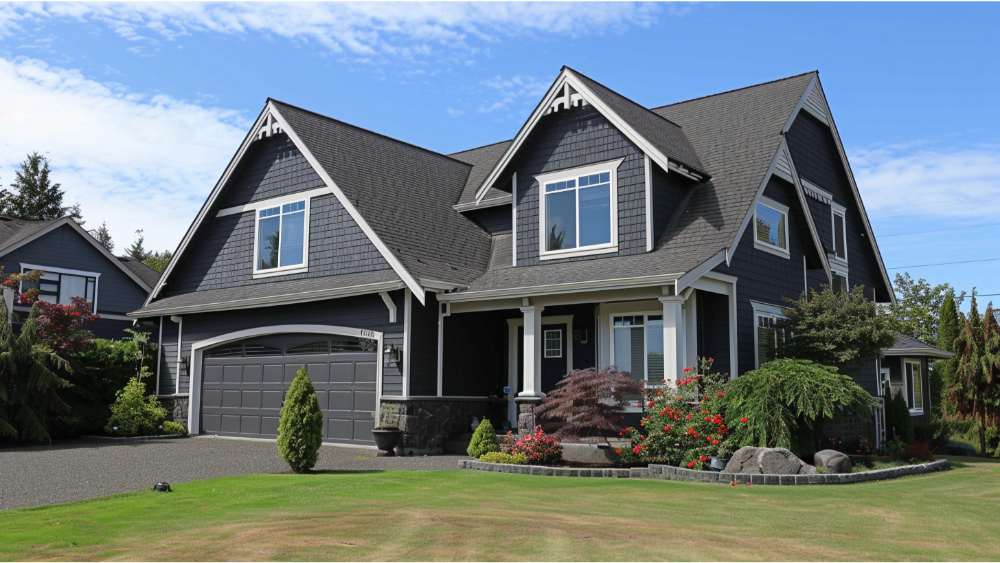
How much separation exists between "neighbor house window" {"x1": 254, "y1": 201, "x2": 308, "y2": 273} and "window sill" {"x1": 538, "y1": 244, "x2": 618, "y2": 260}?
609 cm

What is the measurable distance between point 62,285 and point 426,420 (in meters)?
19.7

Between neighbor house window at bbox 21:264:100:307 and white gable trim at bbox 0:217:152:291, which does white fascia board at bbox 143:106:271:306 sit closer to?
neighbor house window at bbox 21:264:100:307

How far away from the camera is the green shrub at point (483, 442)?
14.8 m

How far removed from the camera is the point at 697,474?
1279 cm

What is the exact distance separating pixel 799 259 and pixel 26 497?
16295mm

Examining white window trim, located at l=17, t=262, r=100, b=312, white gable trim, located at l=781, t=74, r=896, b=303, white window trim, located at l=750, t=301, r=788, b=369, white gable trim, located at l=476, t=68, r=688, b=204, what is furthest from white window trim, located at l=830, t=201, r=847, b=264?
white window trim, located at l=17, t=262, r=100, b=312

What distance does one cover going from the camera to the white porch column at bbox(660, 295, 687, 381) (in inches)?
580

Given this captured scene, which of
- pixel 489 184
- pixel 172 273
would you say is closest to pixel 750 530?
pixel 489 184

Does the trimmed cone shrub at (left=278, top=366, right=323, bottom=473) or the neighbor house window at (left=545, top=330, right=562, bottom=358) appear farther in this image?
the neighbor house window at (left=545, top=330, right=562, bottom=358)

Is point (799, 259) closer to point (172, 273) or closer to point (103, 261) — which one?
point (172, 273)

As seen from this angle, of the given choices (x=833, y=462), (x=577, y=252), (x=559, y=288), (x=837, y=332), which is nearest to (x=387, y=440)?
(x=559, y=288)

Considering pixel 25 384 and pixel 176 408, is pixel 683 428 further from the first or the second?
pixel 176 408

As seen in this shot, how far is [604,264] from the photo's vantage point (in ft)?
55.2

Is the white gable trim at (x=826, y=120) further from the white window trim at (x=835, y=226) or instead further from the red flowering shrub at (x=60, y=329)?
the red flowering shrub at (x=60, y=329)
